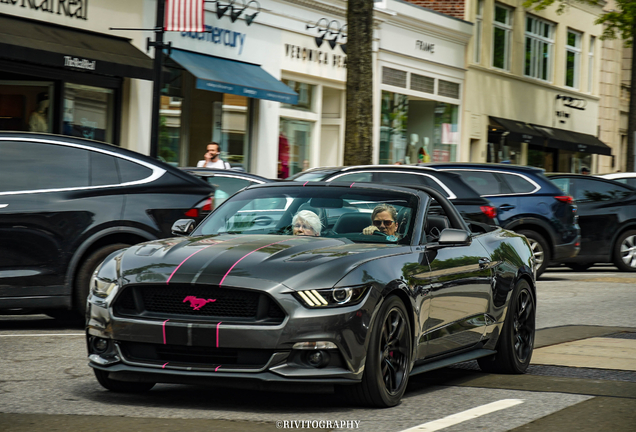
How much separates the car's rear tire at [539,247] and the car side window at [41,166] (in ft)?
26.7

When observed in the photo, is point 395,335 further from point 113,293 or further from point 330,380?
point 113,293

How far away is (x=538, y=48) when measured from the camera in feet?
128

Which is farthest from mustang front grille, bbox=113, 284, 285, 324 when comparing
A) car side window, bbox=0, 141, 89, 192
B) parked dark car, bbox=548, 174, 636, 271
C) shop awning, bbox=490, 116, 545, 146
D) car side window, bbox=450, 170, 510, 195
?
shop awning, bbox=490, 116, 545, 146

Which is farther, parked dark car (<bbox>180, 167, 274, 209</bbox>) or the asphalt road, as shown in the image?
parked dark car (<bbox>180, 167, 274, 209</bbox>)

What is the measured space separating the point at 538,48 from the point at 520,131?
475 centimetres

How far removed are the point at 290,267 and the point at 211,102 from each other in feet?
58.2

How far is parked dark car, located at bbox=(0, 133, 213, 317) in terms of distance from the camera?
881 cm

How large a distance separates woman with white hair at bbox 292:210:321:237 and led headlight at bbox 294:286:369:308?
41.7 inches

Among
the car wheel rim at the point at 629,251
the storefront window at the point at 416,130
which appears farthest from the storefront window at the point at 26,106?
the storefront window at the point at 416,130

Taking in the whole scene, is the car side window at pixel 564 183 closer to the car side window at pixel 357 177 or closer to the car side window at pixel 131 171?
the car side window at pixel 357 177

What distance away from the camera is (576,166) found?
4256 centimetres

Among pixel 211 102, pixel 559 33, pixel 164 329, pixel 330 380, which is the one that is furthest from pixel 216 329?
pixel 559 33

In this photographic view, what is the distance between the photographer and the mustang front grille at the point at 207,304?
5531mm

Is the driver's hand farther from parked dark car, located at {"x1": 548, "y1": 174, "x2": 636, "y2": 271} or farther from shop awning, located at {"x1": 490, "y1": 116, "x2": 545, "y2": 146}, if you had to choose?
shop awning, located at {"x1": 490, "y1": 116, "x2": 545, "y2": 146}
